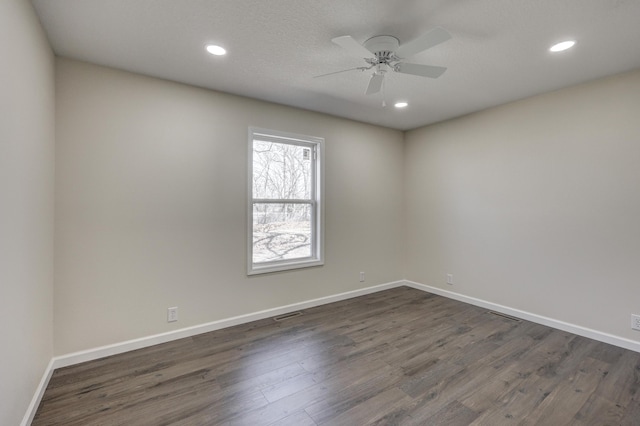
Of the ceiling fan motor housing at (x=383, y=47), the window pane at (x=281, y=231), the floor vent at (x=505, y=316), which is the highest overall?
the ceiling fan motor housing at (x=383, y=47)

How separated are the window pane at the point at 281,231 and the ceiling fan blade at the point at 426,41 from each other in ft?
7.27

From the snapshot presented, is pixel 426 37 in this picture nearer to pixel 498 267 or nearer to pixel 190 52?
pixel 190 52

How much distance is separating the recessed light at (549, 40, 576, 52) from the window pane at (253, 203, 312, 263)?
9.28 feet

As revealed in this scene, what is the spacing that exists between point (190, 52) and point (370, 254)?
337 cm

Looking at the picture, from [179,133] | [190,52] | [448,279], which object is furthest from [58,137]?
[448,279]

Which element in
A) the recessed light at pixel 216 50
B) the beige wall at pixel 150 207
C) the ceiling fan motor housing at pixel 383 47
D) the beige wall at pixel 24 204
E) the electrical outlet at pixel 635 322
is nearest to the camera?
the beige wall at pixel 24 204

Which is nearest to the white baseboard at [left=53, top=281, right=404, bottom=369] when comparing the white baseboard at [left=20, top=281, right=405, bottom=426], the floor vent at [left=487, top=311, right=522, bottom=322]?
the white baseboard at [left=20, top=281, right=405, bottom=426]

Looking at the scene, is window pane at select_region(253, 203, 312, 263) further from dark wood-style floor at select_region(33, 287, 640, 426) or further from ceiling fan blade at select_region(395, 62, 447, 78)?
ceiling fan blade at select_region(395, 62, 447, 78)

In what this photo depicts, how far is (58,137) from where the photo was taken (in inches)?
93.6

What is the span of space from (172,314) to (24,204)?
1.59 meters

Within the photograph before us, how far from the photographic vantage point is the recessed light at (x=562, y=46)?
7.22ft

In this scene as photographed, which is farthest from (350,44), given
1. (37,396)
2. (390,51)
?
(37,396)

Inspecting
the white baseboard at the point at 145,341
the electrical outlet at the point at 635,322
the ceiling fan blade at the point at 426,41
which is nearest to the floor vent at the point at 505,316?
the electrical outlet at the point at 635,322

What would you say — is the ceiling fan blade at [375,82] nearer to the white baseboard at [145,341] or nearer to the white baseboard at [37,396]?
the white baseboard at [145,341]
